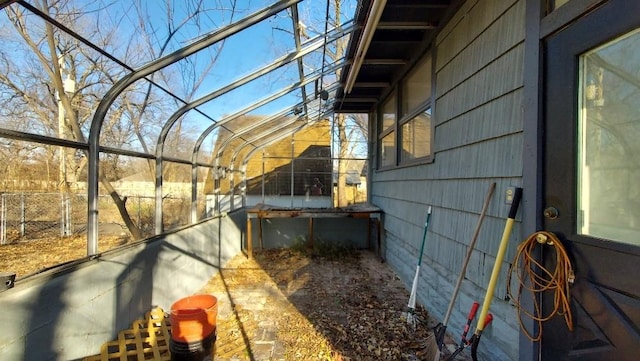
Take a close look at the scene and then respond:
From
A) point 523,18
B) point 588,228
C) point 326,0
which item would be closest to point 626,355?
point 588,228

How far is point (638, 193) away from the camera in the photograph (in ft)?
4.10

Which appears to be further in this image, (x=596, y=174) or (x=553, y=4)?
(x=553, y=4)

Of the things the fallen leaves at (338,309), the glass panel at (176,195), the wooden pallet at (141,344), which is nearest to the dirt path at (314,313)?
the fallen leaves at (338,309)

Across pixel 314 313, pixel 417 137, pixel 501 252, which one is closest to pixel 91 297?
pixel 314 313

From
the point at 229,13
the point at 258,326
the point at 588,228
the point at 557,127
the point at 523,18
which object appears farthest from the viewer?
the point at 258,326

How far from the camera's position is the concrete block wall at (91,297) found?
1.80m

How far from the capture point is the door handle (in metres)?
1.58

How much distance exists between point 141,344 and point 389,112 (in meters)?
4.66

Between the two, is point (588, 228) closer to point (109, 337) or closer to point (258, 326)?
→ point (258, 326)

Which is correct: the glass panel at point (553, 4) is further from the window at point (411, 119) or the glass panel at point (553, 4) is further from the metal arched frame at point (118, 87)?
the metal arched frame at point (118, 87)

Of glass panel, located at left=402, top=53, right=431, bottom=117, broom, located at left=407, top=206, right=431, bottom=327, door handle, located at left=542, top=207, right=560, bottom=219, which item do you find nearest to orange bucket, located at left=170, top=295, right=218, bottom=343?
broom, located at left=407, top=206, right=431, bottom=327

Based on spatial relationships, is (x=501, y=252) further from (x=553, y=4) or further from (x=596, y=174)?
(x=553, y=4)

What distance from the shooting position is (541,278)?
5.41ft

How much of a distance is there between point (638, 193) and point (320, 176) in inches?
304
